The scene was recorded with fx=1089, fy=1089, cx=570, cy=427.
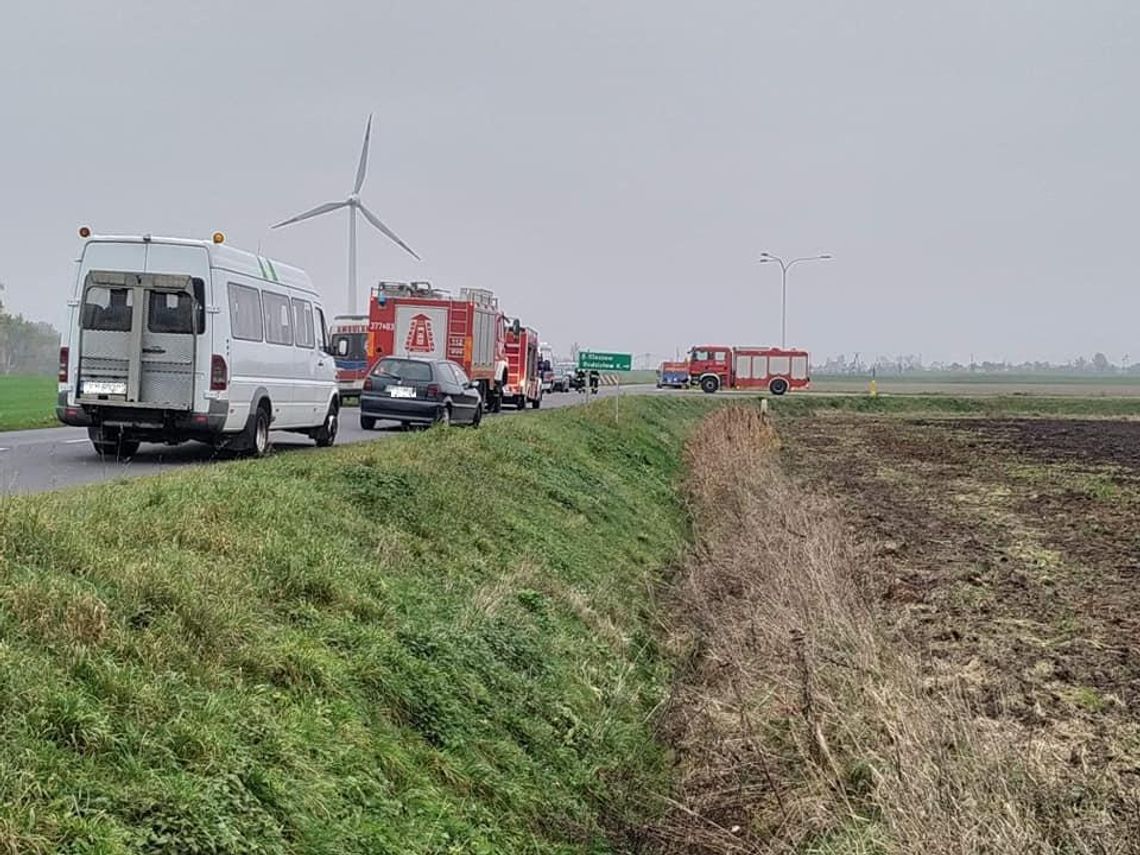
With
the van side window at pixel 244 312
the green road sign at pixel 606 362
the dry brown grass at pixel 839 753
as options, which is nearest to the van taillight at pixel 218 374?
the van side window at pixel 244 312

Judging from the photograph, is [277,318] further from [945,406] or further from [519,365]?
[945,406]

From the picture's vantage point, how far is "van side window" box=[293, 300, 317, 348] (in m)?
16.4

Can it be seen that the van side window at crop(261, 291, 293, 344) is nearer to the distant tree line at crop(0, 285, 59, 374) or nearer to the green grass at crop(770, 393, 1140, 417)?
the green grass at crop(770, 393, 1140, 417)

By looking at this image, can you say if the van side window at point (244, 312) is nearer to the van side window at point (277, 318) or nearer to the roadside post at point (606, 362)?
the van side window at point (277, 318)

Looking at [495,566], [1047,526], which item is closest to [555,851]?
[495,566]

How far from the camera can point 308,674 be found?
5566mm

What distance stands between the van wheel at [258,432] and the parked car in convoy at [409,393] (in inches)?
264

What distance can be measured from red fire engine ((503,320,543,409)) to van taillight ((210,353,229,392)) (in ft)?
68.7

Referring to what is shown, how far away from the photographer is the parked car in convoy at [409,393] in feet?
71.6

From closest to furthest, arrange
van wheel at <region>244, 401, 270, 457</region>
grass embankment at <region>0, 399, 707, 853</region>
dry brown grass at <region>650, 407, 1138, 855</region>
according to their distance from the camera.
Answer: grass embankment at <region>0, 399, 707, 853</region> < dry brown grass at <region>650, 407, 1138, 855</region> < van wheel at <region>244, 401, 270, 457</region>

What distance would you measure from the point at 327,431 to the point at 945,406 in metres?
51.1

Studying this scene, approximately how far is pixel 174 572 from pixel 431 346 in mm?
23422

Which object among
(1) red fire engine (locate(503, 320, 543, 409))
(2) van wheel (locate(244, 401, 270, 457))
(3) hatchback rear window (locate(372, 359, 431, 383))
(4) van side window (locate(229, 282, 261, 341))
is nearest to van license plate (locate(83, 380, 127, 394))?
(4) van side window (locate(229, 282, 261, 341))

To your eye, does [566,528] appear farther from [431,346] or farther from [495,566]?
[431,346]
